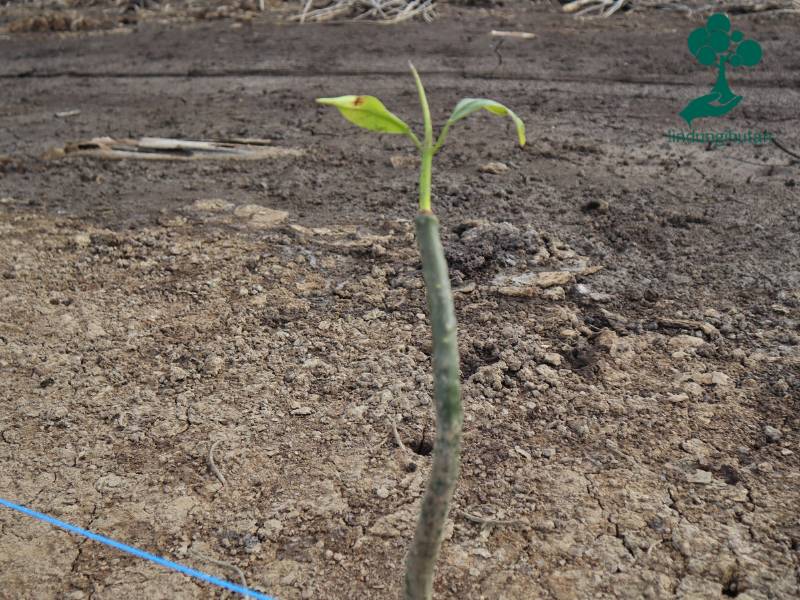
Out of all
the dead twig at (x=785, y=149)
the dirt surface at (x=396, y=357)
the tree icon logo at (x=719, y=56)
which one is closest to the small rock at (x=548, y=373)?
the dirt surface at (x=396, y=357)

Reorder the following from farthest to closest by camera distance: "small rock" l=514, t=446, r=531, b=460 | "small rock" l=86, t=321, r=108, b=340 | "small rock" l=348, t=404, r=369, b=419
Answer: "small rock" l=86, t=321, r=108, b=340
"small rock" l=348, t=404, r=369, b=419
"small rock" l=514, t=446, r=531, b=460

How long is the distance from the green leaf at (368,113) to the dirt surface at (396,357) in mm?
1277

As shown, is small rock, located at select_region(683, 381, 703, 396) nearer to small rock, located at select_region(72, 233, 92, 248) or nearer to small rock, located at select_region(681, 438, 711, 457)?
small rock, located at select_region(681, 438, 711, 457)

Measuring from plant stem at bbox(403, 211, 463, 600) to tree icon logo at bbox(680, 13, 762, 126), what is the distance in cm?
433

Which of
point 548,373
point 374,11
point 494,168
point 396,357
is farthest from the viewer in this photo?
point 374,11

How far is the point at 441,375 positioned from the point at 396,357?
1.52 meters

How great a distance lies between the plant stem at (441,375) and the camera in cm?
127

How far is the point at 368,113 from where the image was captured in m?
1.30

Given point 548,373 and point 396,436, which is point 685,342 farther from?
point 396,436

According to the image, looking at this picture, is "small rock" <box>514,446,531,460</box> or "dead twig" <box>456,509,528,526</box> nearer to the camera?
"dead twig" <box>456,509,528,526</box>

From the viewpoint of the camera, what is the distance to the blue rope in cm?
191

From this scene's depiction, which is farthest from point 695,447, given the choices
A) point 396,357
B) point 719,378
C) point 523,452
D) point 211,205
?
point 211,205

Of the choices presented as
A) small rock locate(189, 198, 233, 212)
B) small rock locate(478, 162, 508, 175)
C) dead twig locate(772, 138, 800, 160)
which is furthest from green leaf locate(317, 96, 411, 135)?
dead twig locate(772, 138, 800, 160)

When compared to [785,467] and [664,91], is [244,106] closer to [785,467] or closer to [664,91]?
[664,91]
